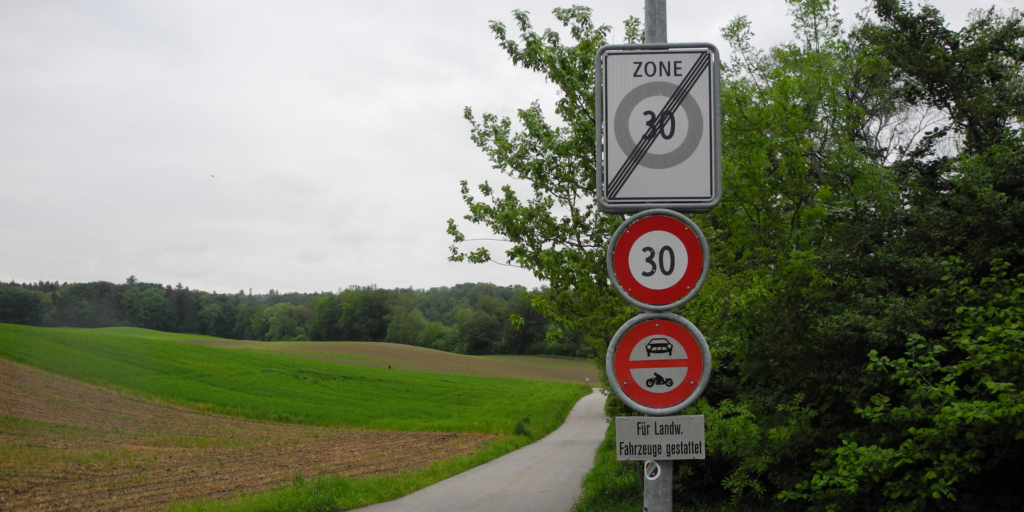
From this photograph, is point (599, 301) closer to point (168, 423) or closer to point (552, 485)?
point (552, 485)

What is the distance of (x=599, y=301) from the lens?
Answer: 7.50 metres

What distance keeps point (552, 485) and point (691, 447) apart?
552 inches

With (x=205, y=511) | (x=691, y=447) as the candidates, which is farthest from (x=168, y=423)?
(x=691, y=447)

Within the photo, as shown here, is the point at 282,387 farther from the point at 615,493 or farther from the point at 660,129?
the point at 660,129

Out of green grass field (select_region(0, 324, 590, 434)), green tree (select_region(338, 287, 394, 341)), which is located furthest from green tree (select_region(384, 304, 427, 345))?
green grass field (select_region(0, 324, 590, 434))

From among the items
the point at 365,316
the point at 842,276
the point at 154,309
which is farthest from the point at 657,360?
the point at 365,316

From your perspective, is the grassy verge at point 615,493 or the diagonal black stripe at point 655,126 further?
the grassy verge at point 615,493

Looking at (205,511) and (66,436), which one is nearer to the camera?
(205,511)

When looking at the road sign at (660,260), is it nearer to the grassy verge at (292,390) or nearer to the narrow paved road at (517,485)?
the narrow paved road at (517,485)

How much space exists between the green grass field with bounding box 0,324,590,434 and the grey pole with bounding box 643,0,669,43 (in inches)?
1208

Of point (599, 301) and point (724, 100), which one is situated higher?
point (724, 100)

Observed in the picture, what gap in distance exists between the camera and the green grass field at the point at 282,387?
117ft

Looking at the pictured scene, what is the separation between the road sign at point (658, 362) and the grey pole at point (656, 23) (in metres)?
1.04

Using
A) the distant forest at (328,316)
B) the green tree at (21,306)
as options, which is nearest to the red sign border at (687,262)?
the green tree at (21,306)
